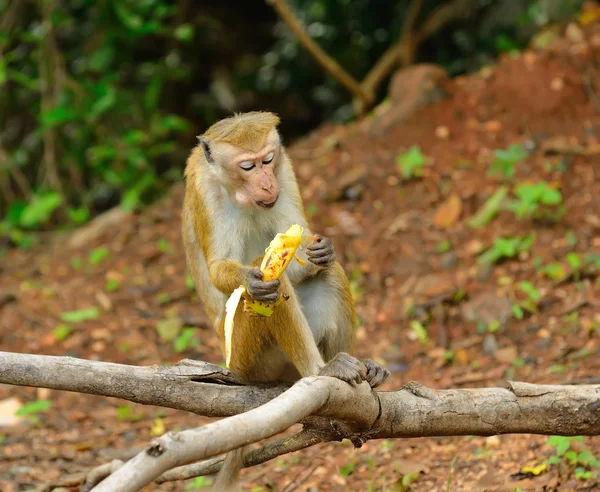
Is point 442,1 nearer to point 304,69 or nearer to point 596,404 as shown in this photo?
point 304,69

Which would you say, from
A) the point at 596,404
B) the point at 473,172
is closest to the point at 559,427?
the point at 596,404

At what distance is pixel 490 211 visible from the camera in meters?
7.98

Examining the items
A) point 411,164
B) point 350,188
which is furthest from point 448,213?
point 350,188

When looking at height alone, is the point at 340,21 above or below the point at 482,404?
above

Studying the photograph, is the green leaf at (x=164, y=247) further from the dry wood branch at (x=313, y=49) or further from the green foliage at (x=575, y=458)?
the green foliage at (x=575, y=458)

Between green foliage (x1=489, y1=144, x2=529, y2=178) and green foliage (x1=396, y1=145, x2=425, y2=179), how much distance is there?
79cm

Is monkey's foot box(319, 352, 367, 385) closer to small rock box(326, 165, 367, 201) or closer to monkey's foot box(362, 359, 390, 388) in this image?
monkey's foot box(362, 359, 390, 388)

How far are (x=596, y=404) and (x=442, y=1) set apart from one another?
8.50 metres

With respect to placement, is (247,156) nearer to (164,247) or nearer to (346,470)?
(346,470)

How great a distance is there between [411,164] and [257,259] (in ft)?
15.5

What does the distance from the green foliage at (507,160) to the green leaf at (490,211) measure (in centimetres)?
28

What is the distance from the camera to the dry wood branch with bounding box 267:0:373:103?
9.48 m

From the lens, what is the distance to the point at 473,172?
8695 mm

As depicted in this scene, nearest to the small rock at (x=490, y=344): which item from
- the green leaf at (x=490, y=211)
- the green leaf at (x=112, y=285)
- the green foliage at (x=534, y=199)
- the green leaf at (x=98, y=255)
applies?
the green foliage at (x=534, y=199)
